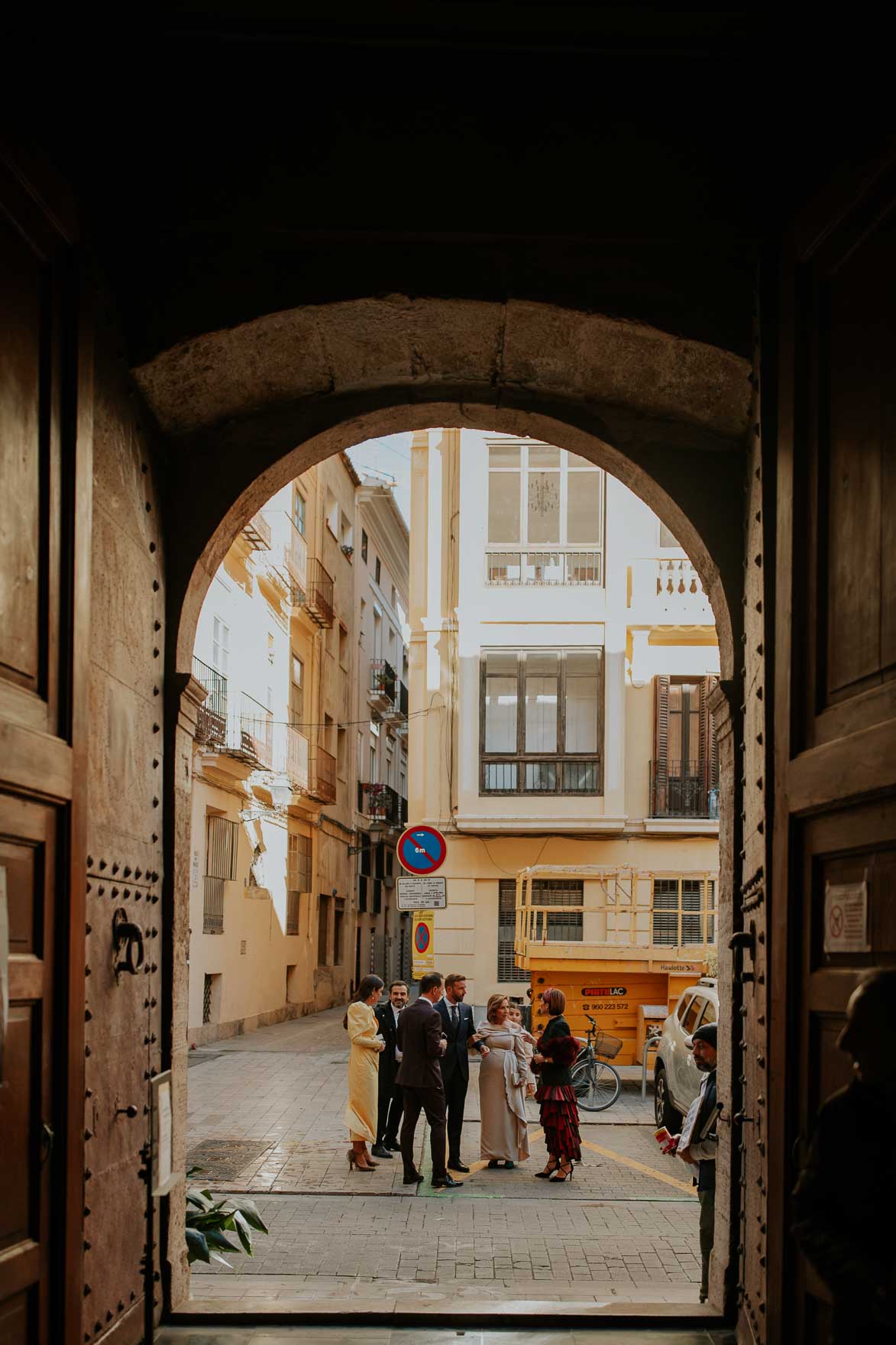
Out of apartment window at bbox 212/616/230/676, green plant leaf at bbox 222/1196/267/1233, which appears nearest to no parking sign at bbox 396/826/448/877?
green plant leaf at bbox 222/1196/267/1233

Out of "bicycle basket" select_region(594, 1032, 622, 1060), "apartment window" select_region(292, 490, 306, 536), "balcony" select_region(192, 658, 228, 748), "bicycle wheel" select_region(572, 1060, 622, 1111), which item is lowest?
"bicycle wheel" select_region(572, 1060, 622, 1111)

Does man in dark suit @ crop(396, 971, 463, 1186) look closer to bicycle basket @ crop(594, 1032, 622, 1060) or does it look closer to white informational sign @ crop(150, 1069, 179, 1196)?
bicycle basket @ crop(594, 1032, 622, 1060)

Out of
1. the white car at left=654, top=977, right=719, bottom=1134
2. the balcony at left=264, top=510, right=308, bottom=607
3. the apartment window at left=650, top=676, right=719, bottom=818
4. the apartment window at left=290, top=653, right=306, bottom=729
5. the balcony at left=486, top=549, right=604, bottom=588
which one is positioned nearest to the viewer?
the white car at left=654, top=977, right=719, bottom=1134

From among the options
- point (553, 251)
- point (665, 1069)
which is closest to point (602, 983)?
point (665, 1069)

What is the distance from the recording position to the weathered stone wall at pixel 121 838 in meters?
5.51

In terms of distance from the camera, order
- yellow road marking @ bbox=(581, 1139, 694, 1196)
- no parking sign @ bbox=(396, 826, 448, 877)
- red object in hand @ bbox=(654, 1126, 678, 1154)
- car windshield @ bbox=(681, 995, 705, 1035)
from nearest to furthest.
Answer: red object in hand @ bbox=(654, 1126, 678, 1154)
yellow road marking @ bbox=(581, 1139, 694, 1196)
car windshield @ bbox=(681, 995, 705, 1035)
no parking sign @ bbox=(396, 826, 448, 877)

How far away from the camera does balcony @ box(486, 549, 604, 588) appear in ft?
87.0

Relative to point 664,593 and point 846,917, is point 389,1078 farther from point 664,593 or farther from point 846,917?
point 664,593

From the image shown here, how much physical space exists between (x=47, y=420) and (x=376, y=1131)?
943cm

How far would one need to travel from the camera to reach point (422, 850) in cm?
1398

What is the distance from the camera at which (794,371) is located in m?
5.15

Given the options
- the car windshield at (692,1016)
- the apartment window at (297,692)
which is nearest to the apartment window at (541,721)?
the apartment window at (297,692)

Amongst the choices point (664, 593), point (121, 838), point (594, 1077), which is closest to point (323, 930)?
point (664, 593)

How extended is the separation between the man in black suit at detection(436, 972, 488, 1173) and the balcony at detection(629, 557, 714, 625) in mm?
14190
